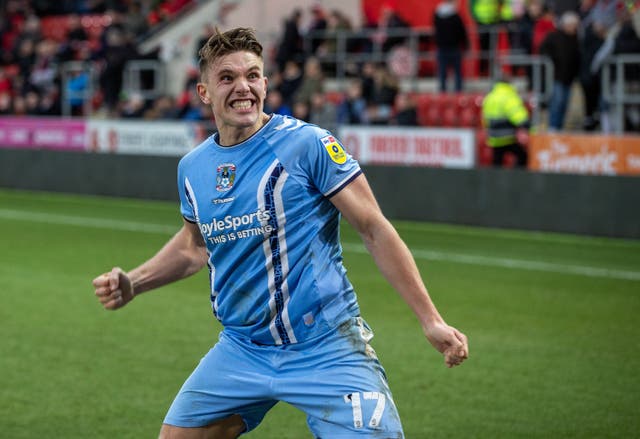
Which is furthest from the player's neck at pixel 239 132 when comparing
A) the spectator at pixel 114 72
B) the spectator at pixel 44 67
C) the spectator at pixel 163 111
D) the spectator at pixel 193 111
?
the spectator at pixel 44 67

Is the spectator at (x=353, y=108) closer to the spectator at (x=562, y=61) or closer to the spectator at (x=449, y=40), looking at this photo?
the spectator at (x=449, y=40)

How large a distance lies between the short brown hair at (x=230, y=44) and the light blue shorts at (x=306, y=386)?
112 centimetres

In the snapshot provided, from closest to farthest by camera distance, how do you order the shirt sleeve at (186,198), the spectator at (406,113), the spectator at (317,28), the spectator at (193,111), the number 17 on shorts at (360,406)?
the number 17 on shorts at (360,406) < the shirt sleeve at (186,198) < the spectator at (406,113) < the spectator at (193,111) < the spectator at (317,28)

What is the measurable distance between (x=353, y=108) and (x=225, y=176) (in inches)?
638

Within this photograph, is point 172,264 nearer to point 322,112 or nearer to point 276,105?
point 322,112

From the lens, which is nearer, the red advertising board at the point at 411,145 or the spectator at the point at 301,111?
the red advertising board at the point at 411,145

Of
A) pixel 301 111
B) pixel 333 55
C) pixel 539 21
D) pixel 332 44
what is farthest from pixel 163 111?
pixel 539 21

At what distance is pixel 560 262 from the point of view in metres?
14.0

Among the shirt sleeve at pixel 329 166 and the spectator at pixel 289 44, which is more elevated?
the spectator at pixel 289 44

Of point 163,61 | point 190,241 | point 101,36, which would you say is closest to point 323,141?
point 190,241

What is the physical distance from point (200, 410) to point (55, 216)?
15.5 meters

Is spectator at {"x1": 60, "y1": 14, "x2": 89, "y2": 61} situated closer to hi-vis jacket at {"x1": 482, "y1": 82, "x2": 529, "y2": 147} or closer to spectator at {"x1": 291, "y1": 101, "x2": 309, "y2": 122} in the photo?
spectator at {"x1": 291, "y1": 101, "x2": 309, "y2": 122}

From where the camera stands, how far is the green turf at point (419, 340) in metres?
7.30

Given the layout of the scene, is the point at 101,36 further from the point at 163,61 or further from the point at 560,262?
the point at 560,262
